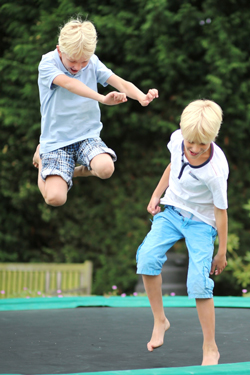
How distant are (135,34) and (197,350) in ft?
12.3

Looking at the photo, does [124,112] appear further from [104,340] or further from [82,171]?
[104,340]

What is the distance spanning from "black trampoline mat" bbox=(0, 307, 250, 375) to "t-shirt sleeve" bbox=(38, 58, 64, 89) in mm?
1195

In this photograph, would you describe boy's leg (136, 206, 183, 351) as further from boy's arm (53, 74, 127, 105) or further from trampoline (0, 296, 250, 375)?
boy's arm (53, 74, 127, 105)

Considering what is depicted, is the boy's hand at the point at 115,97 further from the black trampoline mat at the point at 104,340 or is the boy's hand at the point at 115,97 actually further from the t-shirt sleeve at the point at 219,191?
the black trampoline mat at the point at 104,340

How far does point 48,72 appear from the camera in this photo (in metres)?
2.42

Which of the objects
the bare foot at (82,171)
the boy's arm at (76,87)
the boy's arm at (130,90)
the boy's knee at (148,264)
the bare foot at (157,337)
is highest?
the boy's arm at (76,87)

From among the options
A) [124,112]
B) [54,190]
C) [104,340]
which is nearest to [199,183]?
[54,190]

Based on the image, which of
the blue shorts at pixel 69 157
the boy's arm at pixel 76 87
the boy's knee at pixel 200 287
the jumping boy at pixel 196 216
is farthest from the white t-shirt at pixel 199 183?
the blue shorts at pixel 69 157

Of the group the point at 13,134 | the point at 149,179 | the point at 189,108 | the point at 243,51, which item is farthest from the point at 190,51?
the point at 189,108

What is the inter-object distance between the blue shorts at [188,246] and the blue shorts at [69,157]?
19.8 inches

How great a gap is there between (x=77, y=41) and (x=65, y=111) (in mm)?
371

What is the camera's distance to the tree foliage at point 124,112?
17.0ft

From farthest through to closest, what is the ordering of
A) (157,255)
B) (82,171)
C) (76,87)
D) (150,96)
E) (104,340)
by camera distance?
(82,171) < (104,340) < (76,87) < (150,96) < (157,255)

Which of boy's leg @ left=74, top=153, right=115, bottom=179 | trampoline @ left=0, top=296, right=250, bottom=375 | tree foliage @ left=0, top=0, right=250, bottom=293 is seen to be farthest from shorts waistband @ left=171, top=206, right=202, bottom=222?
tree foliage @ left=0, top=0, right=250, bottom=293
